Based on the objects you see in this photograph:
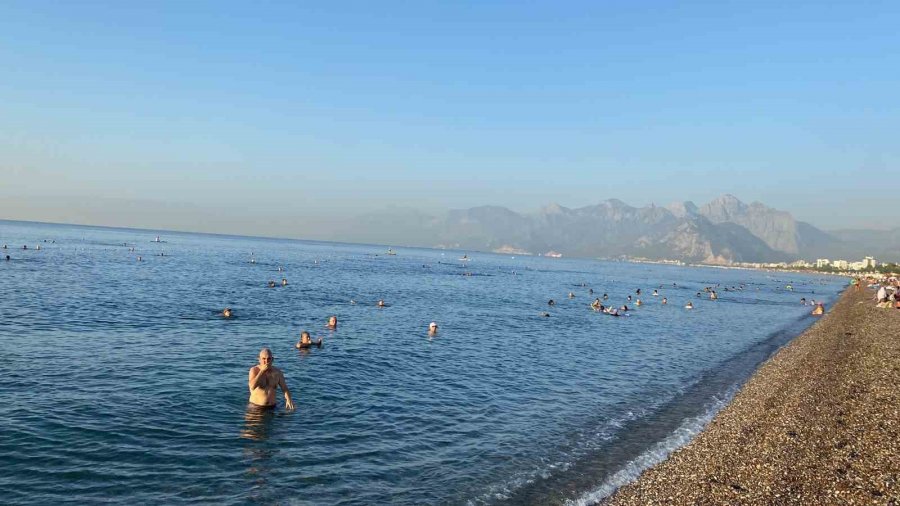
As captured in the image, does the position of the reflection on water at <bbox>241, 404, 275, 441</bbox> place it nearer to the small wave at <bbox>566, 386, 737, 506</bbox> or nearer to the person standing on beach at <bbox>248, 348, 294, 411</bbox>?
the person standing on beach at <bbox>248, 348, 294, 411</bbox>

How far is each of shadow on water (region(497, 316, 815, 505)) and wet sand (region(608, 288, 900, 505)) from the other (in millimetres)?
817

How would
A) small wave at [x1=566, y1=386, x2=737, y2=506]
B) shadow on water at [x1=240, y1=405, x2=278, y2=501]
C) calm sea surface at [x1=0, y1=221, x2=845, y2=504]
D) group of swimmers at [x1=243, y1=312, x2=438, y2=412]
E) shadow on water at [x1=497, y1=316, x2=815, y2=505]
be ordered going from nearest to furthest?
shadow on water at [x1=240, y1=405, x2=278, y2=501]
calm sea surface at [x1=0, y1=221, x2=845, y2=504]
small wave at [x1=566, y1=386, x2=737, y2=506]
shadow on water at [x1=497, y1=316, x2=815, y2=505]
group of swimmers at [x1=243, y1=312, x2=438, y2=412]

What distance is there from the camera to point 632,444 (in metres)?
15.4

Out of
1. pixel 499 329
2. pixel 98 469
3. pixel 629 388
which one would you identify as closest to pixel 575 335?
pixel 499 329

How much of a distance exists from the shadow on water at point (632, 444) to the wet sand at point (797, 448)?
2.68 feet

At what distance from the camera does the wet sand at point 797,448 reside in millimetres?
10969

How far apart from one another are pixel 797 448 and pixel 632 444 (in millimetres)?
4007

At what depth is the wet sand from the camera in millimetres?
10969

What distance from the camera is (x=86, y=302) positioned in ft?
117

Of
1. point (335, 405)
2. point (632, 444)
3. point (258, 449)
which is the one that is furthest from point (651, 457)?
point (258, 449)

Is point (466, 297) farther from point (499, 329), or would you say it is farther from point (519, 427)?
point (519, 427)

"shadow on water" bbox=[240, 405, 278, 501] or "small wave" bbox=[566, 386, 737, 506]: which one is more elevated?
"shadow on water" bbox=[240, 405, 278, 501]

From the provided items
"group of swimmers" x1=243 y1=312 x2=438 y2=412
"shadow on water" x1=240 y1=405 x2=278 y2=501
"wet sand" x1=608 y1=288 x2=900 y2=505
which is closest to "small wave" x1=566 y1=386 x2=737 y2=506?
"wet sand" x1=608 y1=288 x2=900 y2=505

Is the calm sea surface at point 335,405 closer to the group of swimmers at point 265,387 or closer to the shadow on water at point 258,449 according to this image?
the shadow on water at point 258,449
